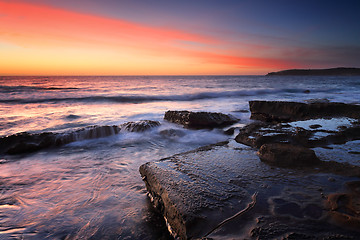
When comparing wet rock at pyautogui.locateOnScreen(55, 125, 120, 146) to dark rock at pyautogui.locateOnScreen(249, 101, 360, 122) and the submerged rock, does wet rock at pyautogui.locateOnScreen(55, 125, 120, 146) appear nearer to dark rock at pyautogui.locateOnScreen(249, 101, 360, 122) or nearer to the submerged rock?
dark rock at pyautogui.locateOnScreen(249, 101, 360, 122)

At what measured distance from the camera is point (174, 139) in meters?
5.05

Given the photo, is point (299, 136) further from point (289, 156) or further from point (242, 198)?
point (242, 198)

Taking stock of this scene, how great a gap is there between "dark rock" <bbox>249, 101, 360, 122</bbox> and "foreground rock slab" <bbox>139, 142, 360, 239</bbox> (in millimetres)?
3665

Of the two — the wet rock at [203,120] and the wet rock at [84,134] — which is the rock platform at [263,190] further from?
the wet rock at [84,134]

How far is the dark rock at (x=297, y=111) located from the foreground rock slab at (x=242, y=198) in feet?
12.0

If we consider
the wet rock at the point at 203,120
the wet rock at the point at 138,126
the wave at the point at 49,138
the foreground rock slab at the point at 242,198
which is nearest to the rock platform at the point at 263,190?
the foreground rock slab at the point at 242,198

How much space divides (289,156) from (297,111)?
3934mm

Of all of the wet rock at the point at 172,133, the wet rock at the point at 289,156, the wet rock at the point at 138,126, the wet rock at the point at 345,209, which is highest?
the wet rock at the point at 289,156

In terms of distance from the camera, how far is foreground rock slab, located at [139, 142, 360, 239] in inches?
54.6

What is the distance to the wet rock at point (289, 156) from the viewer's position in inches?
93.6

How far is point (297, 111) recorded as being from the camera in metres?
5.76

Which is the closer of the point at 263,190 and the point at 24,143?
the point at 263,190

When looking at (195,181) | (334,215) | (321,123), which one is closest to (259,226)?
(334,215)

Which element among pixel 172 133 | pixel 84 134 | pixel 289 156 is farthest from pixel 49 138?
pixel 289 156
